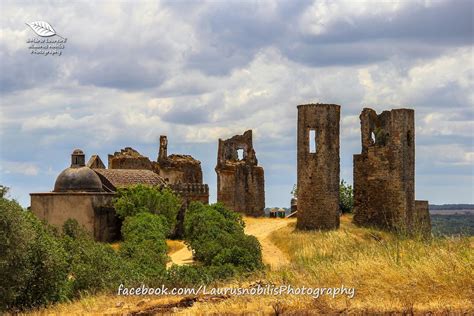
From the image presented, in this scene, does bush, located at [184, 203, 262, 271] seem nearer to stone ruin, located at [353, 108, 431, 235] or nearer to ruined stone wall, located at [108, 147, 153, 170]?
stone ruin, located at [353, 108, 431, 235]

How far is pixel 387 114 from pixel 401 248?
73.4 feet

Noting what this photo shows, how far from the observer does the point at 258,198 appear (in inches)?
2132

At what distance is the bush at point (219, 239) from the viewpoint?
2886cm

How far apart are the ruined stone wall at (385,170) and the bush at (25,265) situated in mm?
18405

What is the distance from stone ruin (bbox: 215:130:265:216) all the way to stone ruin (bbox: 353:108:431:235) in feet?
48.9

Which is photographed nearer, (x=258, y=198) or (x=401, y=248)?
(x=401, y=248)

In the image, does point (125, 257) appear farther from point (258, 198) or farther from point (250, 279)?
point (258, 198)

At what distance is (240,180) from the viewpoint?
53.5 m

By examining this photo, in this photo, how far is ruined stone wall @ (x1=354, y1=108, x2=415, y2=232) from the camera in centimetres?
3753

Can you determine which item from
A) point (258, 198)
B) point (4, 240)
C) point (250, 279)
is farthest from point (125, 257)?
point (258, 198)

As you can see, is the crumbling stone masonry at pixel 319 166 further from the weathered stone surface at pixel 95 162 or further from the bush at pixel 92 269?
the weathered stone surface at pixel 95 162

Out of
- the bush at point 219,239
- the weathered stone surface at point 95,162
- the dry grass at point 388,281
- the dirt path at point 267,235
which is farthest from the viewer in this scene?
the weathered stone surface at point 95,162

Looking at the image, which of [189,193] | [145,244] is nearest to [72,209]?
[145,244]

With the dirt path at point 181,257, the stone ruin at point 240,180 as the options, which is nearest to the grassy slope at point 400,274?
the dirt path at point 181,257
